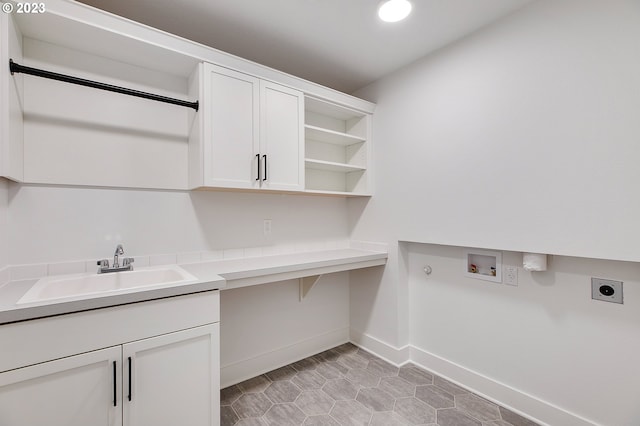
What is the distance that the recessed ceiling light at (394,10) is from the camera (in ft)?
5.47

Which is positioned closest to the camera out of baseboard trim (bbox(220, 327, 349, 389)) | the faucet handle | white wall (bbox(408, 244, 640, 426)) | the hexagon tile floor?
white wall (bbox(408, 244, 640, 426))

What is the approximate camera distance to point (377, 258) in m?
2.43

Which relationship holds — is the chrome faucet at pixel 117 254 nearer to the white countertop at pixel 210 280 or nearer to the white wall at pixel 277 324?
the white countertop at pixel 210 280

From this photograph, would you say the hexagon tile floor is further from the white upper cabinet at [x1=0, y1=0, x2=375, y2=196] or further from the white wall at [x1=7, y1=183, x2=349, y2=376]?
the white upper cabinet at [x1=0, y1=0, x2=375, y2=196]

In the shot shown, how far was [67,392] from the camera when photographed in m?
1.10

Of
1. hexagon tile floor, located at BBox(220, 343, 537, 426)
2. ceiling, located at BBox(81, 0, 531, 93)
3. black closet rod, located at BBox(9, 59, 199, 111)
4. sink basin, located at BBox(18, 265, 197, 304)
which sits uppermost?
ceiling, located at BBox(81, 0, 531, 93)

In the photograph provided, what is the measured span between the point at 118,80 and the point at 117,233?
0.91 m

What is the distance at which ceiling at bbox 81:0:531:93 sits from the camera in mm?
1681

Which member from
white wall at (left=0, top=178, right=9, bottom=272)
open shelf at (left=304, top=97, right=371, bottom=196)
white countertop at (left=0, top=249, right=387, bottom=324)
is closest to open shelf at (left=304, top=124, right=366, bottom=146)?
open shelf at (left=304, top=97, right=371, bottom=196)

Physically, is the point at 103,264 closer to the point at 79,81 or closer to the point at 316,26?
the point at 79,81

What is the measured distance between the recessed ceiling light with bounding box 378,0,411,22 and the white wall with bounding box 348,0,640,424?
0.55 m

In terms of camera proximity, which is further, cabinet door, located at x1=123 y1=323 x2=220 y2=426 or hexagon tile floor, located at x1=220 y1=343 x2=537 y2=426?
hexagon tile floor, located at x1=220 y1=343 x2=537 y2=426

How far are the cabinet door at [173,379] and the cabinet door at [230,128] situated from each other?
0.87 m

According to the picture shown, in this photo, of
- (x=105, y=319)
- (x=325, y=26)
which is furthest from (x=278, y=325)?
(x=325, y=26)
